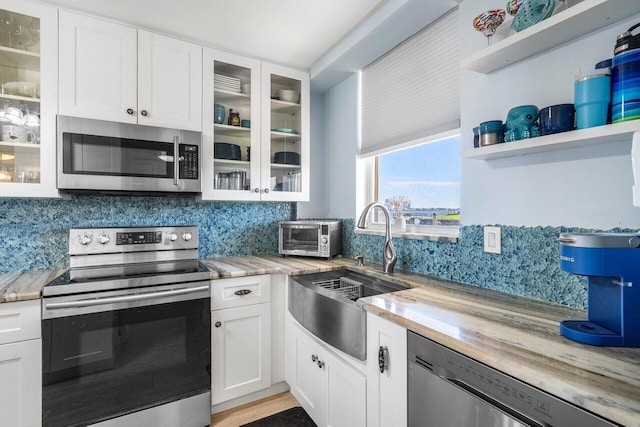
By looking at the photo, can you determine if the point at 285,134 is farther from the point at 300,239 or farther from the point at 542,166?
the point at 542,166

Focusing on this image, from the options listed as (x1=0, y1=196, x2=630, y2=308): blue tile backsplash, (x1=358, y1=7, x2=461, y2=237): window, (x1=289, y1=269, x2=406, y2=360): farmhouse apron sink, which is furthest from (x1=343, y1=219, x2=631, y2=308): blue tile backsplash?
(x1=289, y1=269, x2=406, y2=360): farmhouse apron sink

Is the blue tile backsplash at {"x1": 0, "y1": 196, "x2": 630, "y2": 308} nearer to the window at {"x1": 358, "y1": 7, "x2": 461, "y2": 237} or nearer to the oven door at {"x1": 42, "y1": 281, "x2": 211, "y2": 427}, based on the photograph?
the window at {"x1": 358, "y1": 7, "x2": 461, "y2": 237}

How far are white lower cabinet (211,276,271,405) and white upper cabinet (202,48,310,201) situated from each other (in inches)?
26.2

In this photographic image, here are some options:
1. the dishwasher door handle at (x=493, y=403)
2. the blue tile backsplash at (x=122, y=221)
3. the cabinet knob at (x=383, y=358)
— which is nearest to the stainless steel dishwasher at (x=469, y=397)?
the dishwasher door handle at (x=493, y=403)

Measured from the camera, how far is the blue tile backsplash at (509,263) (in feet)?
3.79

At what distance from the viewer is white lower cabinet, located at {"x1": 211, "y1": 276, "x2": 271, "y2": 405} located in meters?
1.78

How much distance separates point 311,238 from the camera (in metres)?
2.23

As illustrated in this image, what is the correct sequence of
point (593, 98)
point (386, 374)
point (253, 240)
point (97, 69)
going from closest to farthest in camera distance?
1. point (593, 98)
2. point (386, 374)
3. point (97, 69)
4. point (253, 240)

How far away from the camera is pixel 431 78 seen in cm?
176

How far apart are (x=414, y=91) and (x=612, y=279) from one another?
1.44 m

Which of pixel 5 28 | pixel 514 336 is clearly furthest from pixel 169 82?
pixel 514 336

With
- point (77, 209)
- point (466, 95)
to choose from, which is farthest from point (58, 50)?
point (466, 95)

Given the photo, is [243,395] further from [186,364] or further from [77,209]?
[77,209]

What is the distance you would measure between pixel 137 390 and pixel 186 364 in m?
0.24
